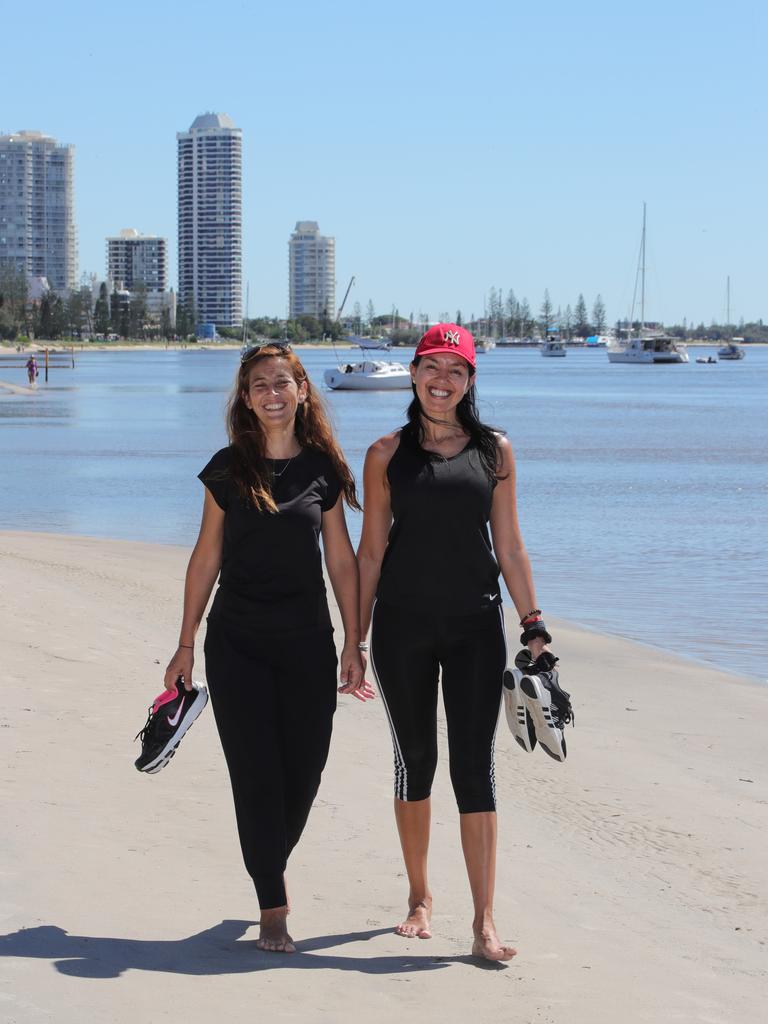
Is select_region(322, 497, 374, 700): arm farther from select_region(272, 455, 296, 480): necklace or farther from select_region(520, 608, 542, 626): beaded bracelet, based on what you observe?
select_region(520, 608, 542, 626): beaded bracelet

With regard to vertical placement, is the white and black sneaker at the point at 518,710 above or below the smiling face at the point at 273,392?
below

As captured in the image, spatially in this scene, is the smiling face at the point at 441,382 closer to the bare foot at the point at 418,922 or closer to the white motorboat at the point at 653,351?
the bare foot at the point at 418,922

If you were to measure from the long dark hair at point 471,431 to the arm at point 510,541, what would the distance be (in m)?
0.03

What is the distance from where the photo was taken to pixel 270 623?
415cm

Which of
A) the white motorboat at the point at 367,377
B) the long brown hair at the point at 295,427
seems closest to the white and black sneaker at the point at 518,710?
the long brown hair at the point at 295,427

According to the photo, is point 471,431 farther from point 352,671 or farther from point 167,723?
point 167,723

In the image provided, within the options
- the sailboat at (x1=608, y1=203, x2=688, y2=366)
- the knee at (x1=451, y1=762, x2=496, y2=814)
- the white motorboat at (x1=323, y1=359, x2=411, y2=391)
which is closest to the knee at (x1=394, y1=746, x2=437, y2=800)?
the knee at (x1=451, y1=762, x2=496, y2=814)

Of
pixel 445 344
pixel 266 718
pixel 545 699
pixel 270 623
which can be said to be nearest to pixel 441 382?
pixel 445 344

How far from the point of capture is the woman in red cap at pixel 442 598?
4168mm

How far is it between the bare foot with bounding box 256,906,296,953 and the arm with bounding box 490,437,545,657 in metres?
1.12

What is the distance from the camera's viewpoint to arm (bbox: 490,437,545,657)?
4.29 m

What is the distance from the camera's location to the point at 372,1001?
381 cm

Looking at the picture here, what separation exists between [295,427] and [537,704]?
1.16 metres

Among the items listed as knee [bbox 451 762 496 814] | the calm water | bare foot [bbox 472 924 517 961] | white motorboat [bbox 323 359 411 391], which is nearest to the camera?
bare foot [bbox 472 924 517 961]
